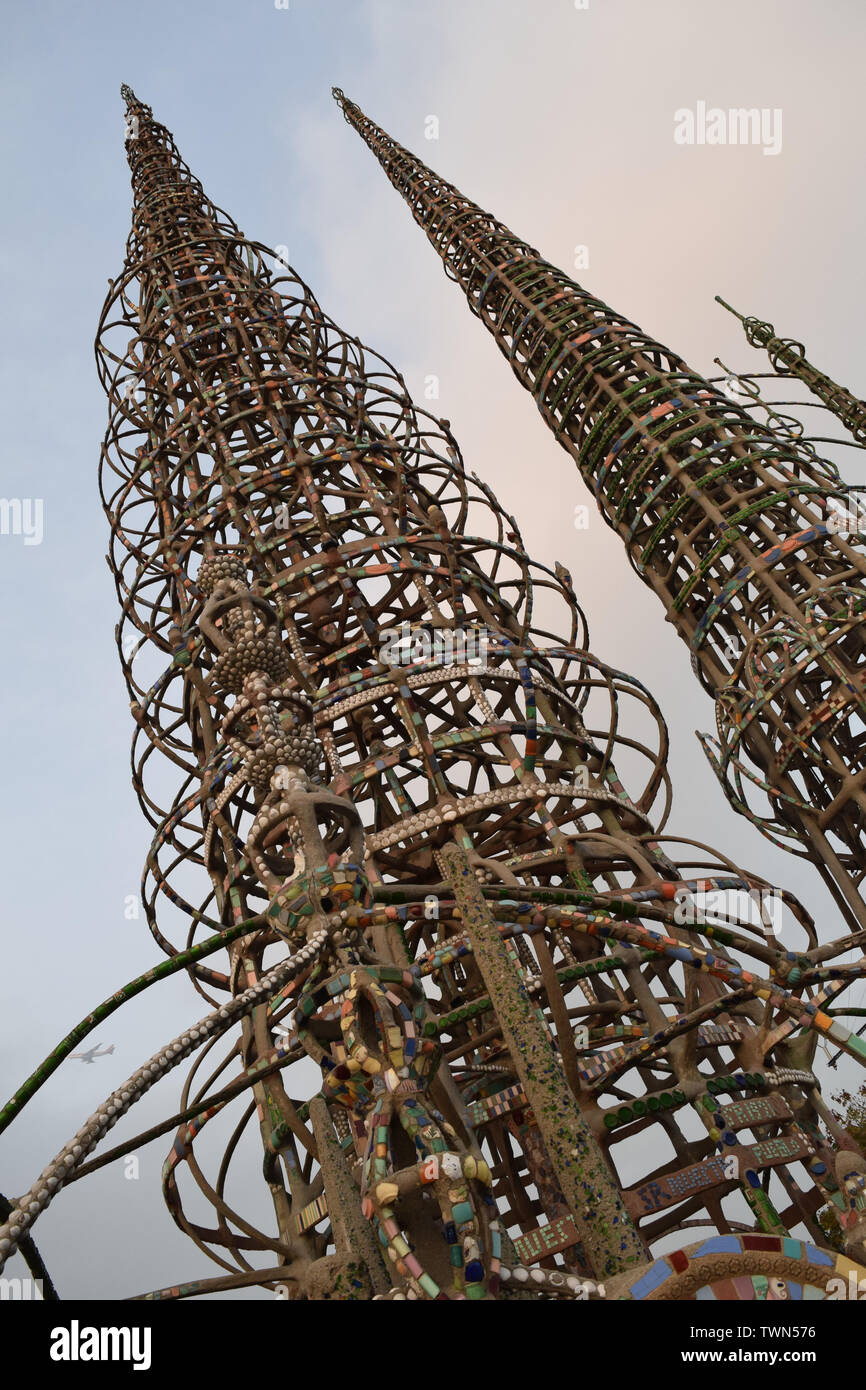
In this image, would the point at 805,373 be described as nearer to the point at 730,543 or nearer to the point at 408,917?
the point at 730,543

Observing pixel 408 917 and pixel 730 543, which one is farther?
pixel 730 543

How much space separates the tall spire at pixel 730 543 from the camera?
17.7 metres

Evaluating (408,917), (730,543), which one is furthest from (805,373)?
(408,917)

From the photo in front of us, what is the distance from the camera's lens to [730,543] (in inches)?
769

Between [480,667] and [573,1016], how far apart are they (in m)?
3.74

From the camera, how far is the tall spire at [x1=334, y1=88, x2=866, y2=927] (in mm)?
17703

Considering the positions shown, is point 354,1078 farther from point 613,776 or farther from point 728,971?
point 613,776

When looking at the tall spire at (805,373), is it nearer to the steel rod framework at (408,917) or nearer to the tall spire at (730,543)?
the tall spire at (730,543)

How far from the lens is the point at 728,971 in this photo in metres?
6.57

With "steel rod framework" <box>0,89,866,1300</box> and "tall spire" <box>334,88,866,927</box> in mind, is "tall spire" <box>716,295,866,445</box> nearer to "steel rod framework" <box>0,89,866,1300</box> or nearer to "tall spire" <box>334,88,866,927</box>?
"tall spire" <box>334,88,866,927</box>

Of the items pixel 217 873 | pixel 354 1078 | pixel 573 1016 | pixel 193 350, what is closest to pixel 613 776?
pixel 573 1016

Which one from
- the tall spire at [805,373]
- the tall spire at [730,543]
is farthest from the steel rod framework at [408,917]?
the tall spire at [805,373]

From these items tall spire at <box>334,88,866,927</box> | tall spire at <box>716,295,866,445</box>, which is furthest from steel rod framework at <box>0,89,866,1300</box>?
tall spire at <box>716,295,866,445</box>
